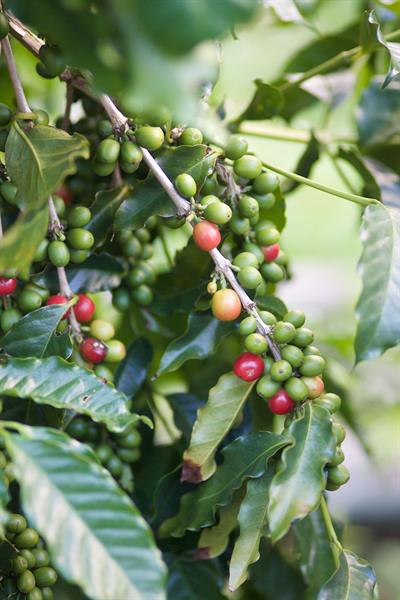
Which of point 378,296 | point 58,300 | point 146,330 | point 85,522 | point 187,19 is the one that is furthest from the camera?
point 146,330

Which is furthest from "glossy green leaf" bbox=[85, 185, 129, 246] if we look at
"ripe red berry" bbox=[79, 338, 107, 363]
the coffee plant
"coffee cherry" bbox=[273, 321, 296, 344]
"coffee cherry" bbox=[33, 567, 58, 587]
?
"coffee cherry" bbox=[33, 567, 58, 587]

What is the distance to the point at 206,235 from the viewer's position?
0.71m

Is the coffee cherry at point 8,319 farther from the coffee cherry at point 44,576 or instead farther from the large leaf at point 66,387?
the coffee cherry at point 44,576

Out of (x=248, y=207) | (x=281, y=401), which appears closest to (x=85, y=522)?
(x=281, y=401)

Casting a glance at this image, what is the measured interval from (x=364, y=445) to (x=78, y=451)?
0.75 meters

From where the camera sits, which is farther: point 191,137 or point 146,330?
point 146,330

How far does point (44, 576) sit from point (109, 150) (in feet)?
1.27

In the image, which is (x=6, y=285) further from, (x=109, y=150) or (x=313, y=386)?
(x=313, y=386)

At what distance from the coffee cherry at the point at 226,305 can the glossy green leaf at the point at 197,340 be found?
75 mm

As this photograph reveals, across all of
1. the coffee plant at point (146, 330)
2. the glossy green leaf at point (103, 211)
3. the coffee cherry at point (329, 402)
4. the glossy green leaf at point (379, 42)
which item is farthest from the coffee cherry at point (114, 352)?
the glossy green leaf at point (379, 42)

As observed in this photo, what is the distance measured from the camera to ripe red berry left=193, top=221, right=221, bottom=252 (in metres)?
0.71

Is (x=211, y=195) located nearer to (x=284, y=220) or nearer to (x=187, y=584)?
(x=284, y=220)

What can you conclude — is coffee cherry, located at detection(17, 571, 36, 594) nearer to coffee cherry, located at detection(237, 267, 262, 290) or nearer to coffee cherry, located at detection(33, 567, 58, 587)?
coffee cherry, located at detection(33, 567, 58, 587)

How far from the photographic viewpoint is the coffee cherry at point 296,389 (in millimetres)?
695
